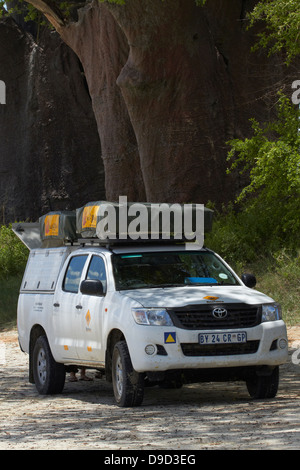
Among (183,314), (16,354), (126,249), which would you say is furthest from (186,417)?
(16,354)

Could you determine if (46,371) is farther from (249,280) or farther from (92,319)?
(249,280)

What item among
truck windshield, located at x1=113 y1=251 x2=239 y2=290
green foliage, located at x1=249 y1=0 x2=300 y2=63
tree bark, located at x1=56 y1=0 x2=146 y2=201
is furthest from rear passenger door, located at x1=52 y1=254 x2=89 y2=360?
tree bark, located at x1=56 y1=0 x2=146 y2=201

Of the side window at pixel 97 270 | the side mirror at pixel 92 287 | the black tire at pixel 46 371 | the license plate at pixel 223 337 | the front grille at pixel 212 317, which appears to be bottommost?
the black tire at pixel 46 371

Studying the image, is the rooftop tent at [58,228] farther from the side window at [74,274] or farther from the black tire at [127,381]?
the black tire at [127,381]

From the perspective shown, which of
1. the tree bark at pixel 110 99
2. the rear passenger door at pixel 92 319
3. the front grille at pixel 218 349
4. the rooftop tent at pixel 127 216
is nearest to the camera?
the front grille at pixel 218 349

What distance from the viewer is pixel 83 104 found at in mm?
34375

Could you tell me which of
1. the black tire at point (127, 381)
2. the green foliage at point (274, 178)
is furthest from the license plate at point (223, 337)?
the green foliage at point (274, 178)

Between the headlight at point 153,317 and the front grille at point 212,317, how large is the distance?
0.06m

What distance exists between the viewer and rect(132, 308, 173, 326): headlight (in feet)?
32.4

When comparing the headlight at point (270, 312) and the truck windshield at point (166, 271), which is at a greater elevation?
the truck windshield at point (166, 271)

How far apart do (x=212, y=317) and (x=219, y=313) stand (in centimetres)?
9

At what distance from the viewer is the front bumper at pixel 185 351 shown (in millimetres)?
9734

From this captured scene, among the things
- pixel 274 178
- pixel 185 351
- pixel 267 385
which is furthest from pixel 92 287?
pixel 274 178

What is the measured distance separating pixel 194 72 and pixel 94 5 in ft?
14.3
